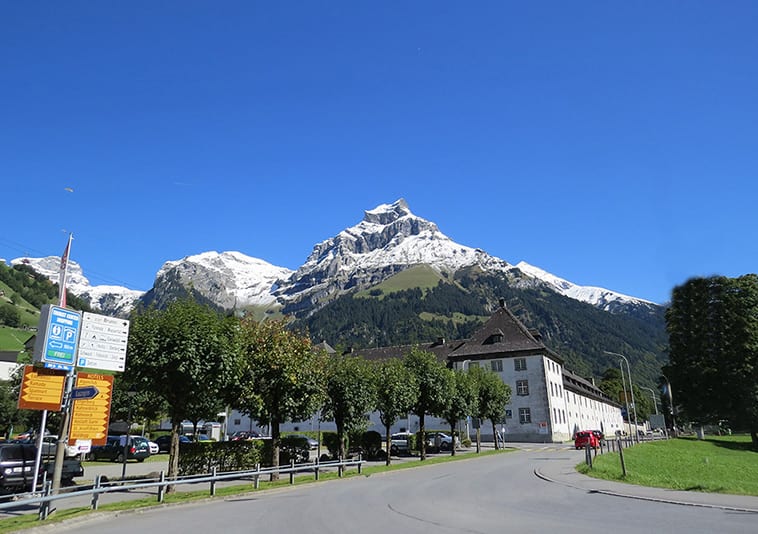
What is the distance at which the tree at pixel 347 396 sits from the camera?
32.9 metres

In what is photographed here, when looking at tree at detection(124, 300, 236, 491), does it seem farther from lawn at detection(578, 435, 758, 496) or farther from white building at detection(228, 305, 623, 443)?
white building at detection(228, 305, 623, 443)

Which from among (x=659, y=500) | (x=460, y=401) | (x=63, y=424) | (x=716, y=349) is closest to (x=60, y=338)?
(x=63, y=424)

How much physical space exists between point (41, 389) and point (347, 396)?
20383 mm

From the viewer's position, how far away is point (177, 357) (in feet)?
67.2

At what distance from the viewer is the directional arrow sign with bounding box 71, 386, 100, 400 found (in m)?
14.3

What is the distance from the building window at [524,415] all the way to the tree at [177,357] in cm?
5642

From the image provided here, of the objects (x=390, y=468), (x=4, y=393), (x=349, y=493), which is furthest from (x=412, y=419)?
(x=349, y=493)

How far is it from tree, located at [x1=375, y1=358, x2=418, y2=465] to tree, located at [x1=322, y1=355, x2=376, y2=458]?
2.12m

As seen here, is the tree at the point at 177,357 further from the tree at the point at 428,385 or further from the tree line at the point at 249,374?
the tree at the point at 428,385

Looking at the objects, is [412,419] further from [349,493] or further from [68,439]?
[68,439]

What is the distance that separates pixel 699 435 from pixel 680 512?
266 feet

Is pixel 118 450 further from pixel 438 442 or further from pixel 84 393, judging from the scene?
pixel 438 442

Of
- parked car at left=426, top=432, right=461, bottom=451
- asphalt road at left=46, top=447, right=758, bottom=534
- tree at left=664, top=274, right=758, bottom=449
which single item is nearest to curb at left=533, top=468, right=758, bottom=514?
asphalt road at left=46, top=447, right=758, bottom=534

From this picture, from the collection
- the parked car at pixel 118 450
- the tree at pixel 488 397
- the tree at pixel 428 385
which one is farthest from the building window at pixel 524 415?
the parked car at pixel 118 450
